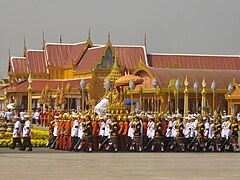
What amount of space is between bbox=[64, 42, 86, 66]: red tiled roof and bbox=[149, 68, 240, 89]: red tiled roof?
1509cm

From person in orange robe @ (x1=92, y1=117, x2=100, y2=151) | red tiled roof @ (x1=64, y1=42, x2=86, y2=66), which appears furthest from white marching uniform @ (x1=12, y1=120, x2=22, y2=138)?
red tiled roof @ (x1=64, y1=42, x2=86, y2=66)

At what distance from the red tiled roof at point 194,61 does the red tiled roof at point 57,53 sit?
9053 millimetres

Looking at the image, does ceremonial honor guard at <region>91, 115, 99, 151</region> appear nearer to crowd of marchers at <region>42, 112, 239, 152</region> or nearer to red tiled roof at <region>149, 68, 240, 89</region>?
crowd of marchers at <region>42, 112, 239, 152</region>

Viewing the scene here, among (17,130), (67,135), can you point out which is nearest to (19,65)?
(67,135)

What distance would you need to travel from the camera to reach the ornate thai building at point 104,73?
61.4 m

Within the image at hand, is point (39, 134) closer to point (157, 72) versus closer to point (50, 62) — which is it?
point (157, 72)

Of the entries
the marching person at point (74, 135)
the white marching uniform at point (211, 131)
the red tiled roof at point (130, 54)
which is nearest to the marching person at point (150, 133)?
the white marching uniform at point (211, 131)

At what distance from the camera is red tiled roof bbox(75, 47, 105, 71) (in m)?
73.8

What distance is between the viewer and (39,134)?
34.5 metres

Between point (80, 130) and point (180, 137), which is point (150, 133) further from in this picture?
point (80, 130)

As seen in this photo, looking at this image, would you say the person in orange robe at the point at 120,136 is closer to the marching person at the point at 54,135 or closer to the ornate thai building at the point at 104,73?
the marching person at the point at 54,135
